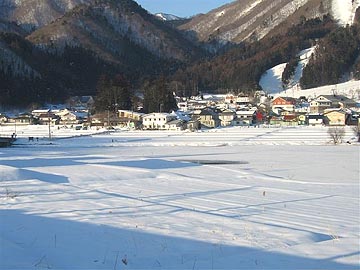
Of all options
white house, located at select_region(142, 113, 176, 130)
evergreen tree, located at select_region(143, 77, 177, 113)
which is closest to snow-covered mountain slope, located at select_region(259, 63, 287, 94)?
evergreen tree, located at select_region(143, 77, 177, 113)

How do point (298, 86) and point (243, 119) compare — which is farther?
point (298, 86)

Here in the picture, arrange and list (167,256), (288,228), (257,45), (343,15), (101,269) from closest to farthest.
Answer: (101,269) < (167,256) < (288,228) < (257,45) < (343,15)

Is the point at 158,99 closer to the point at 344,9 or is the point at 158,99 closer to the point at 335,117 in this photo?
the point at 335,117

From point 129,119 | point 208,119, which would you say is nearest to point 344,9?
point 208,119

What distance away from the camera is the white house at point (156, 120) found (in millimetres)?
51072

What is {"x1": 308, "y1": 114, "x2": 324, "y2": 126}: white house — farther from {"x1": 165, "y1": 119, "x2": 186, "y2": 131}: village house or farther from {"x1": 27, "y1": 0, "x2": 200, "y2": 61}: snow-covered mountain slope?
{"x1": 27, "y1": 0, "x2": 200, "y2": 61}: snow-covered mountain slope

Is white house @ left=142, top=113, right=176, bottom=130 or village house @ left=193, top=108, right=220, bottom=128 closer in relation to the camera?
white house @ left=142, top=113, right=176, bottom=130

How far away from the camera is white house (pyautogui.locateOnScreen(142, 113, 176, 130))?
5107 cm

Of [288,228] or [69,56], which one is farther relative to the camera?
[69,56]

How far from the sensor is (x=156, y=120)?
2037 inches

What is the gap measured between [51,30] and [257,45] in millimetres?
68145

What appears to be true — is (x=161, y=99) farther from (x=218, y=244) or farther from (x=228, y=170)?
(x=218, y=244)

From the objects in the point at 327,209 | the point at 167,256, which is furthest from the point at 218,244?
the point at 327,209

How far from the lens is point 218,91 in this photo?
117 metres
